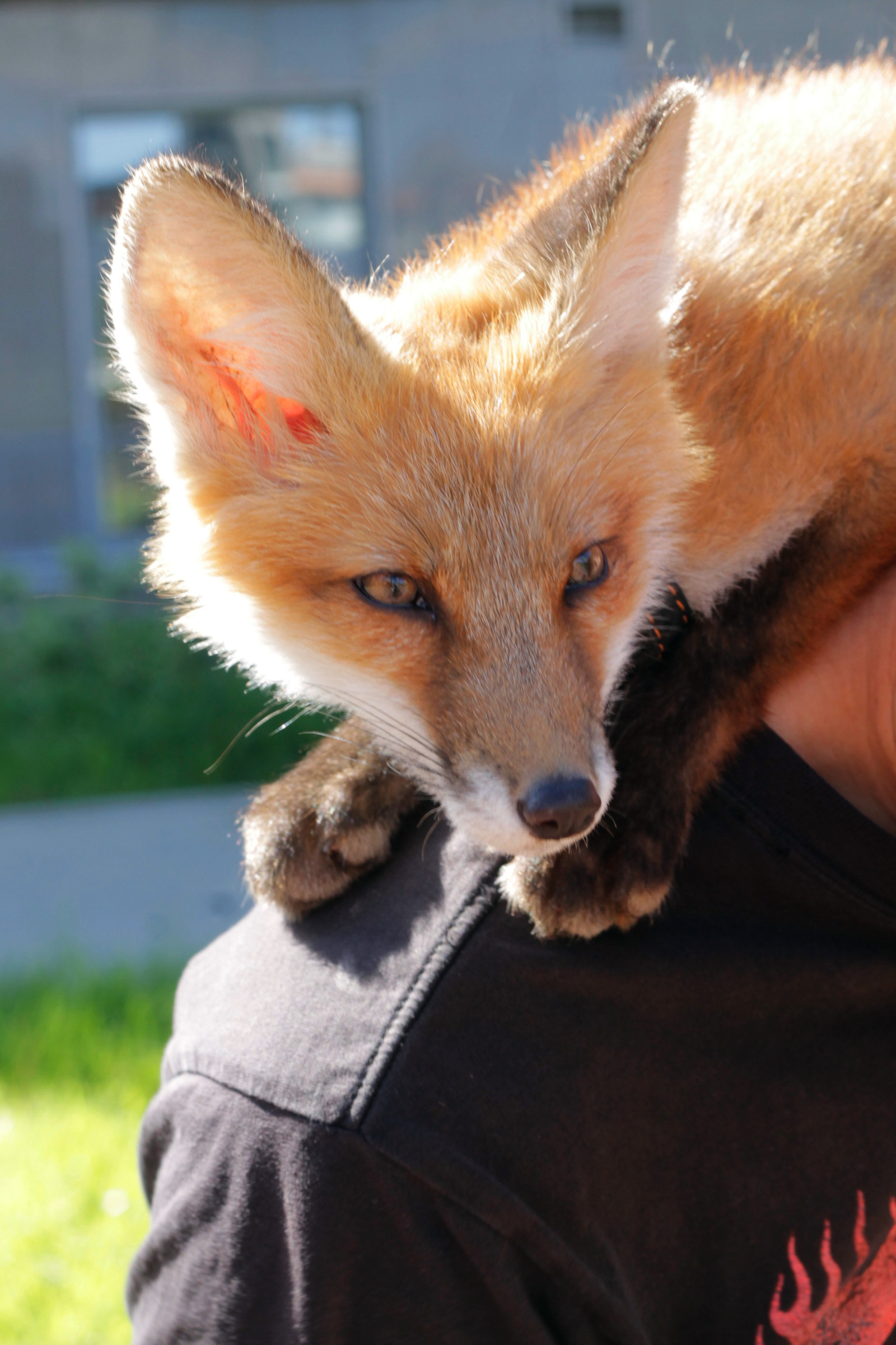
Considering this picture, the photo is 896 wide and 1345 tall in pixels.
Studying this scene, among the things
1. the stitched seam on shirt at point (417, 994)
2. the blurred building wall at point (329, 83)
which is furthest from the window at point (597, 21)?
the stitched seam on shirt at point (417, 994)

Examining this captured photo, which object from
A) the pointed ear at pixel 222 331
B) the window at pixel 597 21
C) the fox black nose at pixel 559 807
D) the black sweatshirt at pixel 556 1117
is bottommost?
the black sweatshirt at pixel 556 1117

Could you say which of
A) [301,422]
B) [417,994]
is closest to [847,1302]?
[417,994]

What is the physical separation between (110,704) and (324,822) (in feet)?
17.2

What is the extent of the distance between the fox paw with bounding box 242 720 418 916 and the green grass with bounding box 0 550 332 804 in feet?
12.9

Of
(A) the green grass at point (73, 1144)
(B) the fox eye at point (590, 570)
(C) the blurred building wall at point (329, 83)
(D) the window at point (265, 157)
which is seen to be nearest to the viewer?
(B) the fox eye at point (590, 570)

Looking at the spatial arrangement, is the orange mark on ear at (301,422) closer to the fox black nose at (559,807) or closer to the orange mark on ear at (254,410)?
the orange mark on ear at (254,410)

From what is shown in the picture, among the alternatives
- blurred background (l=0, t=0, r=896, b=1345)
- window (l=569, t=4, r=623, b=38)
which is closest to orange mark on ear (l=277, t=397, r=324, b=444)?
blurred background (l=0, t=0, r=896, b=1345)

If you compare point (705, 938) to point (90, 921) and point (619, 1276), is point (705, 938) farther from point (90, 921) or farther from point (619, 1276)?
point (90, 921)

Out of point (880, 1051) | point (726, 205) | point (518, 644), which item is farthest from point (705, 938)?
point (726, 205)

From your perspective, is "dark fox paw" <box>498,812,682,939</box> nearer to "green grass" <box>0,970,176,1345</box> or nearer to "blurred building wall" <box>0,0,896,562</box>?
"green grass" <box>0,970,176,1345</box>

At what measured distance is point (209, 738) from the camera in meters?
6.23

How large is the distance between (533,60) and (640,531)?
6493 mm

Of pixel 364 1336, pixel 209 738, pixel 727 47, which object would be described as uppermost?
pixel 727 47

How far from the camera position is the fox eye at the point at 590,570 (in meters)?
1.61
